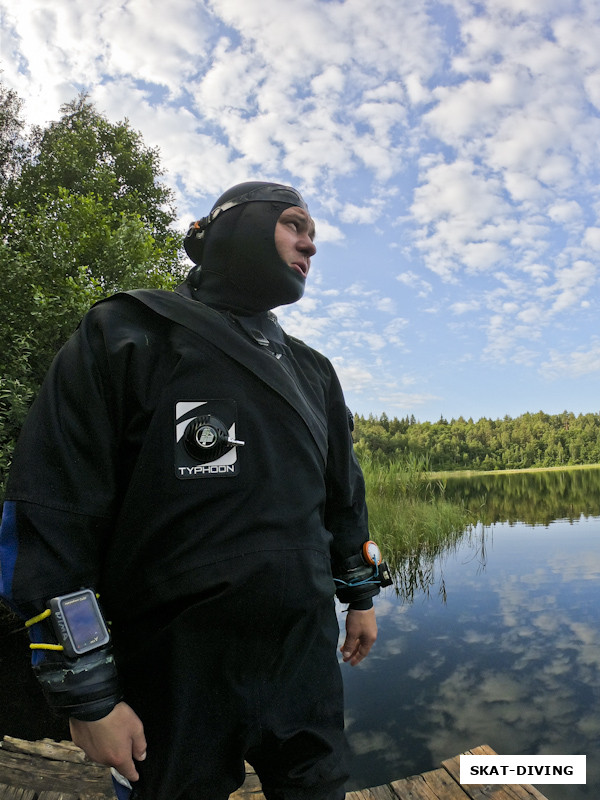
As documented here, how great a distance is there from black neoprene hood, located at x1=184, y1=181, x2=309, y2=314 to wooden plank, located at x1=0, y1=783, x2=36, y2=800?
2621 mm

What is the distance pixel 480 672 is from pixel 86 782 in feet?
12.6

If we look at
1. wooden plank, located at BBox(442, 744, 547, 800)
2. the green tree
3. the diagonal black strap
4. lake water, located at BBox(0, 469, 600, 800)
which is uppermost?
the green tree

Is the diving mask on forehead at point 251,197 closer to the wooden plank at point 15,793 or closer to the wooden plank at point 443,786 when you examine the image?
the wooden plank at point 443,786

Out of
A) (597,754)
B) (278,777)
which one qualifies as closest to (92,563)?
(278,777)

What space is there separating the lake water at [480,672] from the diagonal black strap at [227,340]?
3.56 meters

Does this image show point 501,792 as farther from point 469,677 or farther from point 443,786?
point 469,677

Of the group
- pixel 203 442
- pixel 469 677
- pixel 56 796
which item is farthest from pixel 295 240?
pixel 469 677

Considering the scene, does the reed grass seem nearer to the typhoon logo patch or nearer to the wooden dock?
the wooden dock

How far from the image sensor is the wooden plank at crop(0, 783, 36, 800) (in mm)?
2332

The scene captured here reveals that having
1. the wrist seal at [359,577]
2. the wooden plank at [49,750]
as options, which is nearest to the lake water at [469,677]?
the wooden plank at [49,750]

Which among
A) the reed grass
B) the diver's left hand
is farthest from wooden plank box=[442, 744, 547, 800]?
the reed grass

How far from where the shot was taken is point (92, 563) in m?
0.97

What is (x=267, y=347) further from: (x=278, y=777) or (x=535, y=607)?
(x=535, y=607)

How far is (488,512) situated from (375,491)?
9.57 metres
